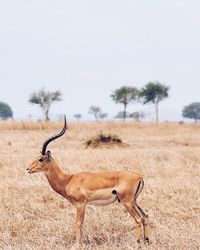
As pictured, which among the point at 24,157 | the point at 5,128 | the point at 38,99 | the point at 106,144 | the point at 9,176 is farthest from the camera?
the point at 38,99

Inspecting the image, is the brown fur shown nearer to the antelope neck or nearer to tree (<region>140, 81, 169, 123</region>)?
the antelope neck

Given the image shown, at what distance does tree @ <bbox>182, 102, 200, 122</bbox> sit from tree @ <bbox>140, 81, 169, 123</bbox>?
119 ft

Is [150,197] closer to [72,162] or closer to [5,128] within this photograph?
[72,162]

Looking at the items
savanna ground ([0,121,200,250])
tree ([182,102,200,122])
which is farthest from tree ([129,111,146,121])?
savanna ground ([0,121,200,250])

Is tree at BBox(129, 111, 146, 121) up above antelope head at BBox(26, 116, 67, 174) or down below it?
below

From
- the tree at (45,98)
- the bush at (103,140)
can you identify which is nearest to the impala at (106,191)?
the bush at (103,140)

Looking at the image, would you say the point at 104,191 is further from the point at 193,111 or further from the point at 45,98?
the point at 193,111

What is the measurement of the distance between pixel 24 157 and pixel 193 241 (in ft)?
42.9

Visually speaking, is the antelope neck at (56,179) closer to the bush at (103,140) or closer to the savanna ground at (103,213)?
the savanna ground at (103,213)

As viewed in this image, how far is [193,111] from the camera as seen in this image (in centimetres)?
11956

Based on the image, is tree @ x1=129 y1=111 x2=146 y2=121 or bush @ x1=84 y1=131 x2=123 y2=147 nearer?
bush @ x1=84 y1=131 x2=123 y2=147

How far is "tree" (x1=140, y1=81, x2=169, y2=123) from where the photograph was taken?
270ft

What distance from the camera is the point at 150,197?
12094 millimetres

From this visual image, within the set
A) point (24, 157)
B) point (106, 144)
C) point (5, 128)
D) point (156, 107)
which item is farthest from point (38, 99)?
point (24, 157)
